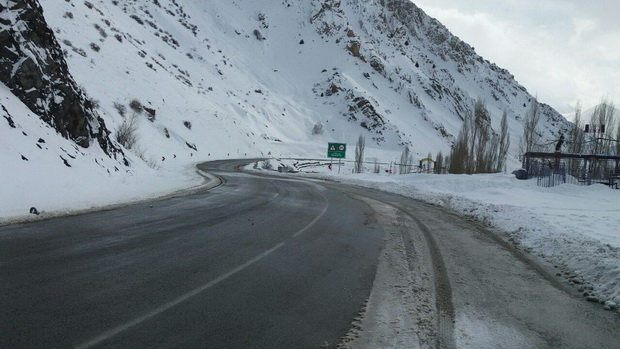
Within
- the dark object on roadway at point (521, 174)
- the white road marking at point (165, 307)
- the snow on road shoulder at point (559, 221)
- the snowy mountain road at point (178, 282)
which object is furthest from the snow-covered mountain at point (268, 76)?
the dark object on roadway at point (521, 174)

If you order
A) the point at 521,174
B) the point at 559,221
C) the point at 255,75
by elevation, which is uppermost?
the point at 255,75

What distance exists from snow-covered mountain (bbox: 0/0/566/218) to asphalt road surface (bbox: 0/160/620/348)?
18.2 ft

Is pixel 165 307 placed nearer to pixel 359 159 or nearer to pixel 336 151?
pixel 336 151

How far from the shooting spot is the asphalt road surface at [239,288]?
3656mm

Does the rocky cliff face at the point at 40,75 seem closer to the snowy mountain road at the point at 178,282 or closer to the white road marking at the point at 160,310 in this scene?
the snowy mountain road at the point at 178,282

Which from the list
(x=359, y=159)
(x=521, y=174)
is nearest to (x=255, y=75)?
(x=359, y=159)

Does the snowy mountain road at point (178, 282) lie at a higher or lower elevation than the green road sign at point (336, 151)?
lower

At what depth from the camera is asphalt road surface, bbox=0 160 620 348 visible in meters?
3.66

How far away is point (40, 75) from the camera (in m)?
14.1

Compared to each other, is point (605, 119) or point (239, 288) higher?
point (605, 119)

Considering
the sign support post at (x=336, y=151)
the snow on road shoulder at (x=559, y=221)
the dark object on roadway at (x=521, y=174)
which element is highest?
the sign support post at (x=336, y=151)

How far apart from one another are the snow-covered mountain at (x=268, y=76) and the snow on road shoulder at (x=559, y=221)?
41.9 feet

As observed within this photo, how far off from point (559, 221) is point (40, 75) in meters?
18.6

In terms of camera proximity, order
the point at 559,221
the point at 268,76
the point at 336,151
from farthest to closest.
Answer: the point at 268,76 < the point at 336,151 < the point at 559,221
